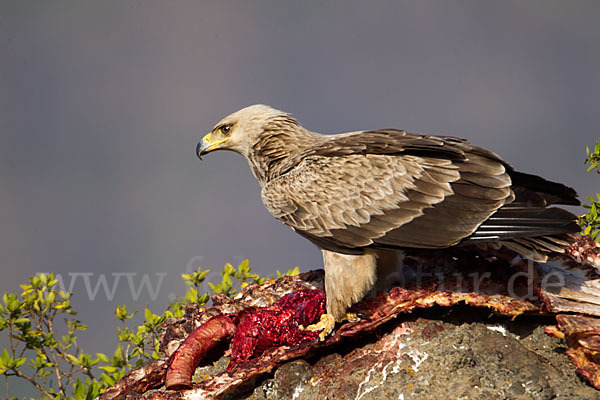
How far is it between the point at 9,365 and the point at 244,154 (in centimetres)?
409

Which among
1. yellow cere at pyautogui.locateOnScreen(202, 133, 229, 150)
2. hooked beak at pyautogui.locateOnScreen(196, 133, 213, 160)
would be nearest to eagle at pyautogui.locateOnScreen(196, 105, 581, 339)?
yellow cere at pyautogui.locateOnScreen(202, 133, 229, 150)

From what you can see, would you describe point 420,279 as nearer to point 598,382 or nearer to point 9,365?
point 598,382

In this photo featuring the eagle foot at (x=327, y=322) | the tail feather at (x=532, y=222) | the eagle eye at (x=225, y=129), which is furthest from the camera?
the eagle eye at (x=225, y=129)

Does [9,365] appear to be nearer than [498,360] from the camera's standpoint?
No

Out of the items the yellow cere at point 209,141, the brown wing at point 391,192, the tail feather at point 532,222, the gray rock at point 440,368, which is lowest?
the gray rock at point 440,368

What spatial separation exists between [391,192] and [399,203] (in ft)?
0.46

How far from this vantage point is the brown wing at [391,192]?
5699 mm

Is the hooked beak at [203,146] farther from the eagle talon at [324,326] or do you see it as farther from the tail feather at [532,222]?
the tail feather at [532,222]

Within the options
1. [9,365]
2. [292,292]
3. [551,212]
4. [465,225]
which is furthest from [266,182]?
[9,365]

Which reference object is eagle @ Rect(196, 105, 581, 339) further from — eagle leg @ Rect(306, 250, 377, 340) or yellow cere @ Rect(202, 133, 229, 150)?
→ yellow cere @ Rect(202, 133, 229, 150)

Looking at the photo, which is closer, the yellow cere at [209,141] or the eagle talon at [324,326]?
the eagle talon at [324,326]

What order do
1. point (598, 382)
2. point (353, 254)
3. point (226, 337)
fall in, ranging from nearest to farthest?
1. point (598, 382)
2. point (353, 254)
3. point (226, 337)

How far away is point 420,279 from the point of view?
6.19 metres

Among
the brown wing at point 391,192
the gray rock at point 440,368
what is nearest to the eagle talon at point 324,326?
the gray rock at point 440,368
